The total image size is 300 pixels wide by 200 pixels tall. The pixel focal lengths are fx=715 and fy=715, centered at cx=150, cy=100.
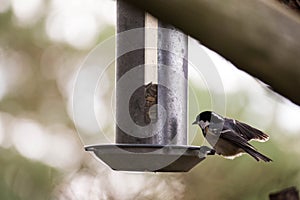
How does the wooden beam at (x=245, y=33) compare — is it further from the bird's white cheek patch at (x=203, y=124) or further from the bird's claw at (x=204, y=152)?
the bird's white cheek patch at (x=203, y=124)

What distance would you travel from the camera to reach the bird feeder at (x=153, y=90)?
2.45 metres

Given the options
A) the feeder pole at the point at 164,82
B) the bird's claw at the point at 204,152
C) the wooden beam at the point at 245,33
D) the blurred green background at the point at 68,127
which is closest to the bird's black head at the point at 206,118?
the feeder pole at the point at 164,82

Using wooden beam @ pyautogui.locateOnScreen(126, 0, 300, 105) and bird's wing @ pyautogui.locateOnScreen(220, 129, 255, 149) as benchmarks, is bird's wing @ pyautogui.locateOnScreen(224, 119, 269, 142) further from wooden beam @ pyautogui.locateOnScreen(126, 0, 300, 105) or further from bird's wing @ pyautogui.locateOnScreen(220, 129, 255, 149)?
wooden beam @ pyautogui.locateOnScreen(126, 0, 300, 105)

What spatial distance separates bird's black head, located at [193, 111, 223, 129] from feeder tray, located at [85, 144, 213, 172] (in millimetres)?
424

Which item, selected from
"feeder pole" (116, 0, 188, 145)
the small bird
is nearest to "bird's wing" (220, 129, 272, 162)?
the small bird

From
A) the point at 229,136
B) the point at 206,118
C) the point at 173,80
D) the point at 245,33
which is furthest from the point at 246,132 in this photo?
the point at 245,33

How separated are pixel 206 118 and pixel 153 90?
1.43 feet

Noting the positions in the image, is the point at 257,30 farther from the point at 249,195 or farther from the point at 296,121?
the point at 296,121

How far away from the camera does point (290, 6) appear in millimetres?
547

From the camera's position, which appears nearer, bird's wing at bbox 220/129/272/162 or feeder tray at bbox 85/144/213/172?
feeder tray at bbox 85/144/213/172

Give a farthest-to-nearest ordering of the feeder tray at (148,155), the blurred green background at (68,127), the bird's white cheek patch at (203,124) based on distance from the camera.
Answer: the blurred green background at (68,127) < the bird's white cheek patch at (203,124) < the feeder tray at (148,155)

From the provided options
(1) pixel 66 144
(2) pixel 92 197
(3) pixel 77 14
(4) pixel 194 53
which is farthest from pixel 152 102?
(3) pixel 77 14

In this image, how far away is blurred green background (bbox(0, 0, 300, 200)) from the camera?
141 inches

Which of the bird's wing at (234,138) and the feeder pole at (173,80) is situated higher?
the feeder pole at (173,80)
